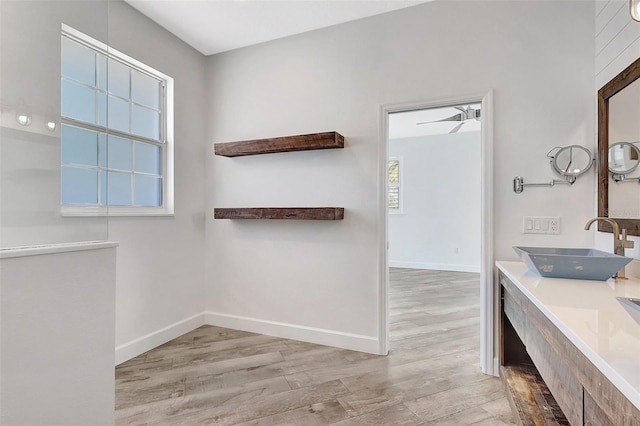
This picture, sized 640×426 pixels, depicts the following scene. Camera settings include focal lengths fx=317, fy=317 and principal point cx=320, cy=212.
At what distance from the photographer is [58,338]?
1357mm

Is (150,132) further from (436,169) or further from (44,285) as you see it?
(436,169)

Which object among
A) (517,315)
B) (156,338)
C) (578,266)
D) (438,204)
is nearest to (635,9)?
(578,266)

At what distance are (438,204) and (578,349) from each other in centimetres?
613

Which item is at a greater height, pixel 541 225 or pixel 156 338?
pixel 541 225

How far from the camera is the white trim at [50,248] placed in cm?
123

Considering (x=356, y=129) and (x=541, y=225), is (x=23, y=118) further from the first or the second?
(x=541, y=225)

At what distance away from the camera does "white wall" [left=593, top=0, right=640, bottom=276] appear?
1676 mm

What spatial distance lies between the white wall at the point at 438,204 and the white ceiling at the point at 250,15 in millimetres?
4478

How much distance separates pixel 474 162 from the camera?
21.0 ft

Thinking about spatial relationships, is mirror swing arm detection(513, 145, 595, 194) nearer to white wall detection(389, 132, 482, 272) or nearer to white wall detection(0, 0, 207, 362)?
white wall detection(0, 0, 207, 362)

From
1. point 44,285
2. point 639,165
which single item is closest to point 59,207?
point 44,285

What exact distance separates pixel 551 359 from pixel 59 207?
7.43ft

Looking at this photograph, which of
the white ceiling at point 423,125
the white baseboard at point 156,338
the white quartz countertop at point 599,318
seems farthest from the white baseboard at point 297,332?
the white ceiling at point 423,125

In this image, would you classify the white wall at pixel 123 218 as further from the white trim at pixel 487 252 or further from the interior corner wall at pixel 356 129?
the white trim at pixel 487 252
